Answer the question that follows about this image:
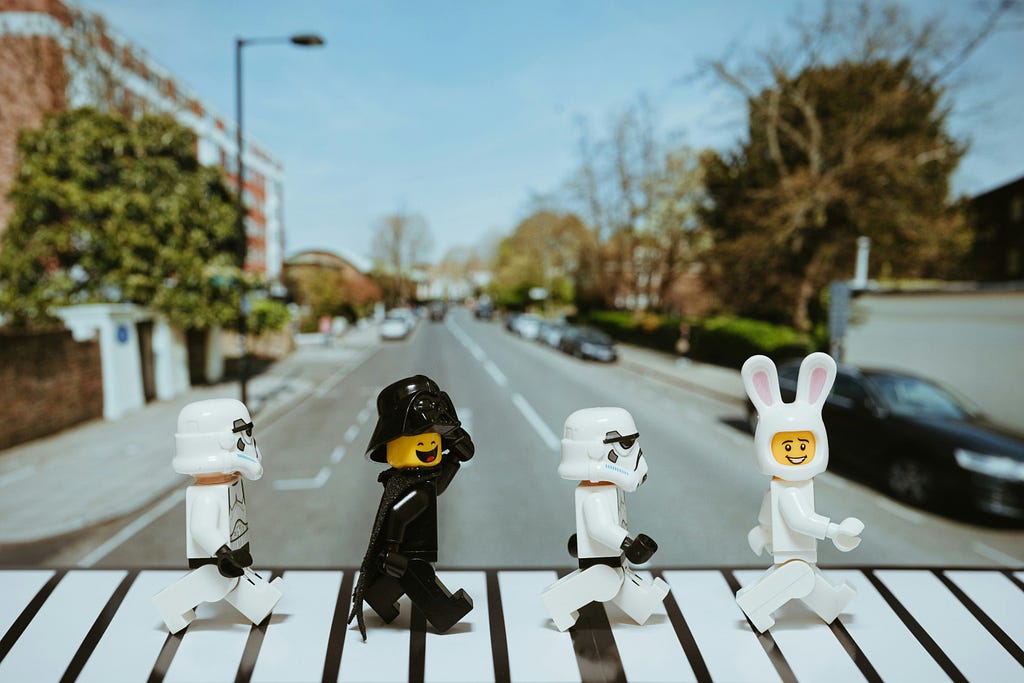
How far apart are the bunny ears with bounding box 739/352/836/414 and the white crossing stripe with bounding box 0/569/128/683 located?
9.91 feet

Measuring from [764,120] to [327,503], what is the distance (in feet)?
72.0

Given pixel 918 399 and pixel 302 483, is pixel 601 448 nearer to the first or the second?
pixel 302 483

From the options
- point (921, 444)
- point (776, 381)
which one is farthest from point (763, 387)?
point (921, 444)

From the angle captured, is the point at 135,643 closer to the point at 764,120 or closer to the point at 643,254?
the point at 764,120

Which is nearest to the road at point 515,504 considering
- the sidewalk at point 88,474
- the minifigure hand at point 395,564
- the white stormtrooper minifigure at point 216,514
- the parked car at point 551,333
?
the sidewalk at point 88,474

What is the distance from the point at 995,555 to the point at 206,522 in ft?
25.2

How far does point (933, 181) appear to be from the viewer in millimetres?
21656

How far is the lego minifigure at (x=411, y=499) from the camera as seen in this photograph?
234 cm

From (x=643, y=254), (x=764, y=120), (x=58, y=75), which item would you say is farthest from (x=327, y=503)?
(x=643, y=254)

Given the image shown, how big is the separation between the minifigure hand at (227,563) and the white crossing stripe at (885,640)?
2.61 meters

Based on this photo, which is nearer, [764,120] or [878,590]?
[878,590]

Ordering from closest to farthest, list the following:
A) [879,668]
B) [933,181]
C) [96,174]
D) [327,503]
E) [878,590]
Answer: [879,668] → [878,590] → [327,503] → [96,174] → [933,181]

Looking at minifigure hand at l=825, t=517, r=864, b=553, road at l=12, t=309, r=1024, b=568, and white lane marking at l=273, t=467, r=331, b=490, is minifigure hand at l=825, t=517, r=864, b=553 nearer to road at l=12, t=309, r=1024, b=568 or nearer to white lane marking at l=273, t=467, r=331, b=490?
road at l=12, t=309, r=1024, b=568

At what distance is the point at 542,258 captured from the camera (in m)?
46.5
